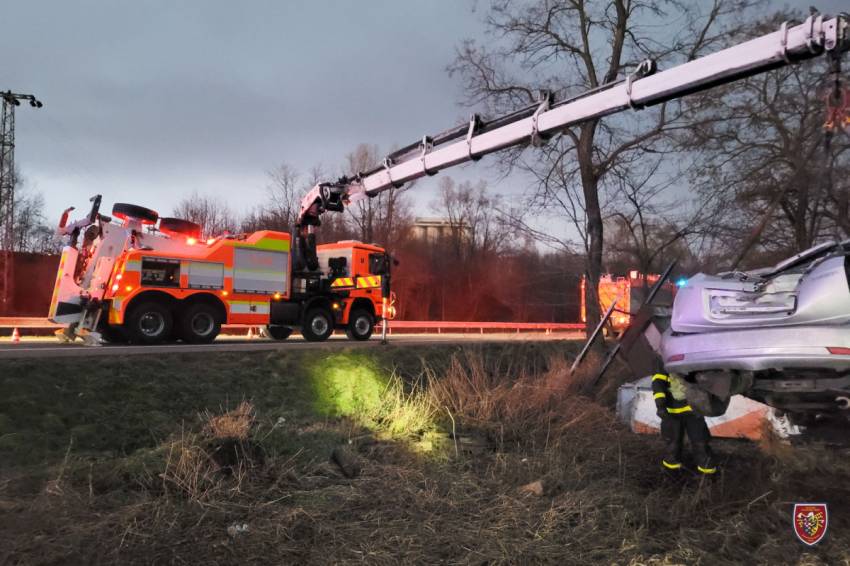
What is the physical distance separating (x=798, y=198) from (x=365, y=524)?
1236cm

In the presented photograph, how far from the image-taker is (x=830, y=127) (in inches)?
→ 187

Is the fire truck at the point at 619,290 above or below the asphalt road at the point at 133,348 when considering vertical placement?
above

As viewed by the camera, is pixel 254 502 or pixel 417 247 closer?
pixel 254 502

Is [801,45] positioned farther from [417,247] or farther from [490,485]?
[417,247]

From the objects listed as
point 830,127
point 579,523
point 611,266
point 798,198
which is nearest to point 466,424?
point 579,523

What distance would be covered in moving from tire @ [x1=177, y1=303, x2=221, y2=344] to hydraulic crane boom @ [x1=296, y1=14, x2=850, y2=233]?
4.16 metres

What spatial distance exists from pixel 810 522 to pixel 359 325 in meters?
13.4

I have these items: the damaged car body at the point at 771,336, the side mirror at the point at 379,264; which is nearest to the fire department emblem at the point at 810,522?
the damaged car body at the point at 771,336

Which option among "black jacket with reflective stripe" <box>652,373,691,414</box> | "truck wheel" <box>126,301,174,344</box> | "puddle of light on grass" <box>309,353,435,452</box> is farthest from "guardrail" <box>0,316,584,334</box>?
"black jacket with reflective stripe" <box>652,373,691,414</box>

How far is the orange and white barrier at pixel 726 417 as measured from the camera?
5.93m

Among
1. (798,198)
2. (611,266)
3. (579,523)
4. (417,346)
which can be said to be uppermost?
(798,198)

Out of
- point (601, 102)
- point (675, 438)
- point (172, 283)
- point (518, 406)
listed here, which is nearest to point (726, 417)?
point (675, 438)

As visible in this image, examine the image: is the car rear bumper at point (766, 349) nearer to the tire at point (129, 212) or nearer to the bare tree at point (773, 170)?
the bare tree at point (773, 170)

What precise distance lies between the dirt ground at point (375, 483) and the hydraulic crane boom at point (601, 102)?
Answer: 3081 mm
